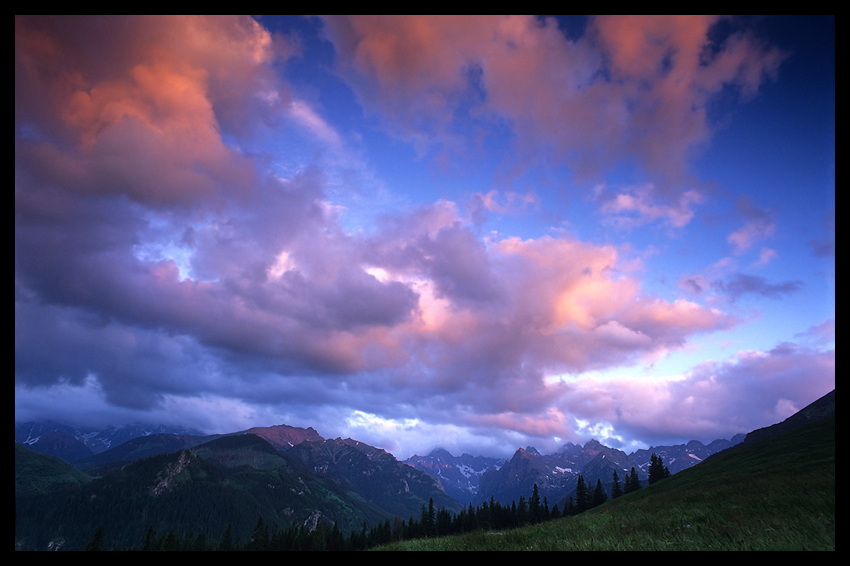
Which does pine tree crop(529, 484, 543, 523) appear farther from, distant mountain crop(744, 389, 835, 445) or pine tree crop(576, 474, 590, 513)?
distant mountain crop(744, 389, 835, 445)

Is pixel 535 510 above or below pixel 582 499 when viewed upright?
below

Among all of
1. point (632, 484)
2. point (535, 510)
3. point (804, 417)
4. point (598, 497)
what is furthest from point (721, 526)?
point (804, 417)

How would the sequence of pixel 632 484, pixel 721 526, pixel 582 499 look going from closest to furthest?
1. pixel 721 526
2. pixel 582 499
3. pixel 632 484

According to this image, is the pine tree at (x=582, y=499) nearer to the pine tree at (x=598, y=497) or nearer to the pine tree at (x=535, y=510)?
the pine tree at (x=598, y=497)

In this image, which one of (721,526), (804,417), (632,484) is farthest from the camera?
(804,417)

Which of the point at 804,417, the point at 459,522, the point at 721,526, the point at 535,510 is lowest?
the point at 459,522

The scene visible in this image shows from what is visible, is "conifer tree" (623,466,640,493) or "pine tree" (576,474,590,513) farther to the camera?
"conifer tree" (623,466,640,493)

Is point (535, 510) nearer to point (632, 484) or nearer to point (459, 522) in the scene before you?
point (459, 522)

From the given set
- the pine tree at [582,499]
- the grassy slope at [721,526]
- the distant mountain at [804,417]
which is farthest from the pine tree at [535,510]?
the distant mountain at [804,417]

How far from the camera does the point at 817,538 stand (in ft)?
42.0

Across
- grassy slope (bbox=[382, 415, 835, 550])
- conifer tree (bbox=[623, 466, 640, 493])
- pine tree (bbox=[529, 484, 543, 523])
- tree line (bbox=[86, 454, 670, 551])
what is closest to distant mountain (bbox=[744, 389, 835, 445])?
conifer tree (bbox=[623, 466, 640, 493])
